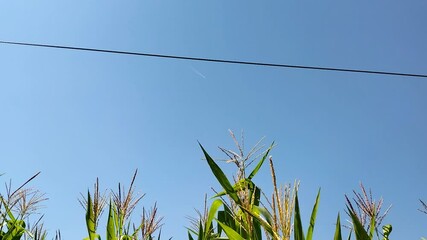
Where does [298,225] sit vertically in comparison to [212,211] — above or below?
below

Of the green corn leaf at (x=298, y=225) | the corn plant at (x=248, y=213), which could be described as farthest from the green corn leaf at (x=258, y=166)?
the green corn leaf at (x=298, y=225)

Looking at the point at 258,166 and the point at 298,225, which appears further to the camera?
the point at 258,166

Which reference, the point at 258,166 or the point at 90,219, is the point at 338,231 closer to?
the point at 258,166

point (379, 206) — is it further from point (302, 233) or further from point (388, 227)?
point (302, 233)

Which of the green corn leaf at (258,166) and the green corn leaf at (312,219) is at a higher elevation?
the green corn leaf at (258,166)

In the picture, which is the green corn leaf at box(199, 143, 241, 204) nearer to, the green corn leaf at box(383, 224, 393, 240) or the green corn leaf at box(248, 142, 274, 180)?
the green corn leaf at box(248, 142, 274, 180)

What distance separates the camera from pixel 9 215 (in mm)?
2475

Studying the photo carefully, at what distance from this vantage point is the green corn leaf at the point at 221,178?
185cm

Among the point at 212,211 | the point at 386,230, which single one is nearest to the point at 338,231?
the point at 386,230

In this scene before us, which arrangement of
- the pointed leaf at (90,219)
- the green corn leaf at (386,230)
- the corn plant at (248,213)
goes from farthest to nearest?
the pointed leaf at (90,219) → the green corn leaf at (386,230) → the corn plant at (248,213)

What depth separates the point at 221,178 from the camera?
1886 mm

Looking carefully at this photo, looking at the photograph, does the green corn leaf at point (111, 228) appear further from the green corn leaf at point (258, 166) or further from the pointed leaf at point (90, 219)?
the green corn leaf at point (258, 166)

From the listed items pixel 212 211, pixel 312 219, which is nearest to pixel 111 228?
pixel 212 211

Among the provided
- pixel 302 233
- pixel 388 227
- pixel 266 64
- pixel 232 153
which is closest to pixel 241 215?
pixel 232 153
